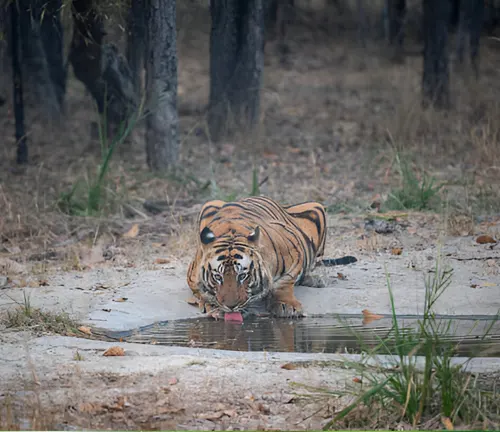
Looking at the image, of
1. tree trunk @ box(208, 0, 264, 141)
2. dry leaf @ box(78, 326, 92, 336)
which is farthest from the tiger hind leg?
tree trunk @ box(208, 0, 264, 141)

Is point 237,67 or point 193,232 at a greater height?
point 237,67

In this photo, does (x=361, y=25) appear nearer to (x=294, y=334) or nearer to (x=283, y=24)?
(x=283, y=24)

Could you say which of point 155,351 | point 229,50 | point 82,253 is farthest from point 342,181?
point 155,351

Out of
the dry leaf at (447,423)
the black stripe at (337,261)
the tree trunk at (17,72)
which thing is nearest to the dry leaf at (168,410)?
the dry leaf at (447,423)

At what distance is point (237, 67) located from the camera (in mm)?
11680

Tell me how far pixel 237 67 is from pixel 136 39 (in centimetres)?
213

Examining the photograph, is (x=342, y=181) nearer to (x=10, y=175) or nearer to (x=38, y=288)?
(x=10, y=175)

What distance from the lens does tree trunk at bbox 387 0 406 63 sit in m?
20.5

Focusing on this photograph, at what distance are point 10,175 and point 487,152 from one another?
19.3ft

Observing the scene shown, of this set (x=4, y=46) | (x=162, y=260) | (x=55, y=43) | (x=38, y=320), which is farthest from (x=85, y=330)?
(x=55, y=43)

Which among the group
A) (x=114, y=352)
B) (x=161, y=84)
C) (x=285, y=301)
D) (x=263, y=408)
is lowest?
(x=285, y=301)

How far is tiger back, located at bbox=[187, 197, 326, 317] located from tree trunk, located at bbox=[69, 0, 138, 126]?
3.53 m

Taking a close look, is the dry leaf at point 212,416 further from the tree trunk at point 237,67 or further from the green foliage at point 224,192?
the tree trunk at point 237,67

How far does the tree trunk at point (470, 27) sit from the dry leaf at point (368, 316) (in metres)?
12.6
